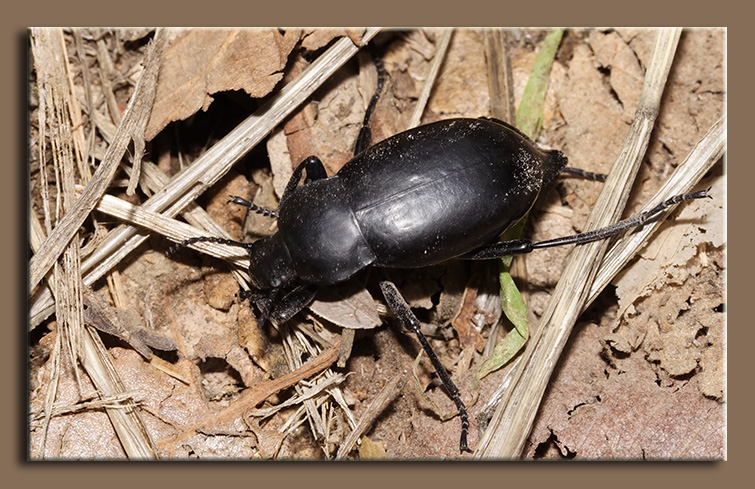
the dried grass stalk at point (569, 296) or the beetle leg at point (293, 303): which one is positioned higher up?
the beetle leg at point (293, 303)

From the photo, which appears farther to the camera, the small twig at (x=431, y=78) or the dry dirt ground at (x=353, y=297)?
the small twig at (x=431, y=78)

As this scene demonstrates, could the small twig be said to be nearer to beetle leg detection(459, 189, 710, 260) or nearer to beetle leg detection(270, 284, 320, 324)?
beetle leg detection(459, 189, 710, 260)

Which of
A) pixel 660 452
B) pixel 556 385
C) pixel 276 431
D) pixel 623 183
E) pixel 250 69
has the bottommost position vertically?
pixel 660 452

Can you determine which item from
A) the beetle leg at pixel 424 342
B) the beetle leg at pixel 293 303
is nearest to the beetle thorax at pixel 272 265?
the beetle leg at pixel 293 303

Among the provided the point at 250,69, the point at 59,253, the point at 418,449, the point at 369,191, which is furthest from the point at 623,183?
the point at 59,253

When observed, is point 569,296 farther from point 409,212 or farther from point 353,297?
point 353,297

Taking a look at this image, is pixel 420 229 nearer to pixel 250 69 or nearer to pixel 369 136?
pixel 369 136

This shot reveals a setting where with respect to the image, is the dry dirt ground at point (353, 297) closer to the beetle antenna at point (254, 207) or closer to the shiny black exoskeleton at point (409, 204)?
Result: the beetle antenna at point (254, 207)
